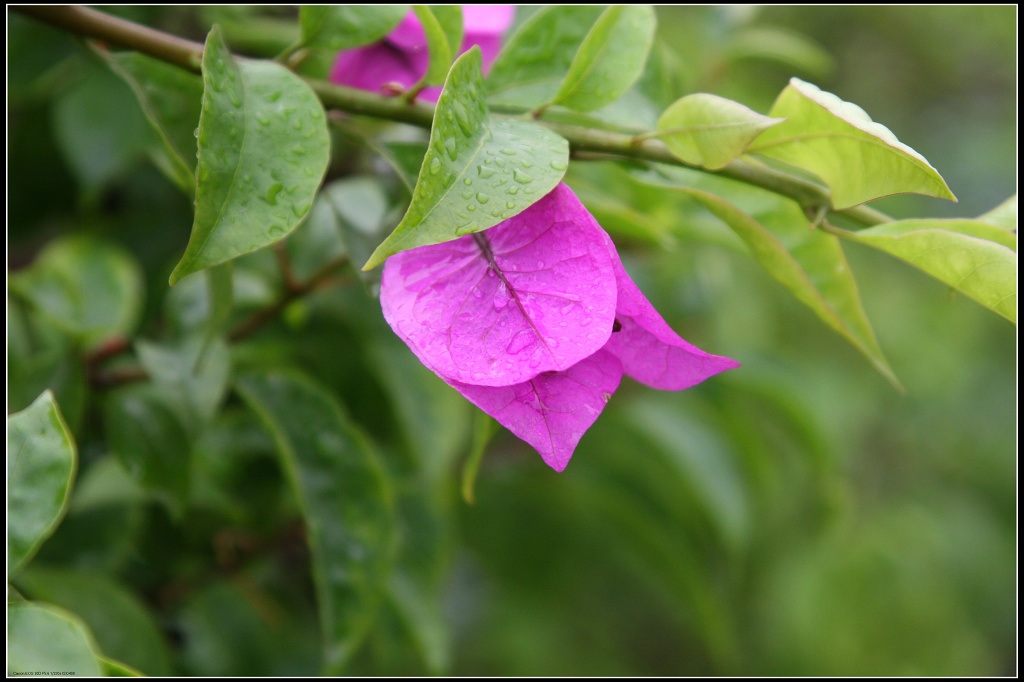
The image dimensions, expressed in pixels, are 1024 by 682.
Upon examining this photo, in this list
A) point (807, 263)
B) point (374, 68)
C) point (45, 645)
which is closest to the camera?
point (45, 645)

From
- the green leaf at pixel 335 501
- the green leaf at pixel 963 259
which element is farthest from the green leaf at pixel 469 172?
the green leaf at pixel 335 501

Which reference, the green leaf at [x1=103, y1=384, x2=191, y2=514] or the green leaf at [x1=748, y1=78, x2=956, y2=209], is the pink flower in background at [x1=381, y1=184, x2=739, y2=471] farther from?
the green leaf at [x1=103, y1=384, x2=191, y2=514]

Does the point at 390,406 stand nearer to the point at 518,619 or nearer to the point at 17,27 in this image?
the point at 17,27

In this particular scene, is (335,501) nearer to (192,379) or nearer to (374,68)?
(192,379)

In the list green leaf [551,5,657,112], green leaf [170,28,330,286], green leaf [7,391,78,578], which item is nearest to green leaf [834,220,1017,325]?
green leaf [551,5,657,112]

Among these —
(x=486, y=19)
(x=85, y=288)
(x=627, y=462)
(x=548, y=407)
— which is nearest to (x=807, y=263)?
→ (x=548, y=407)

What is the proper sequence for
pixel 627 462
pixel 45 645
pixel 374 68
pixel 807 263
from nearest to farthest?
pixel 45 645
pixel 807 263
pixel 374 68
pixel 627 462

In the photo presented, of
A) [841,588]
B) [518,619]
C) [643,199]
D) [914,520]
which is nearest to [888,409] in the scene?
[914,520]
